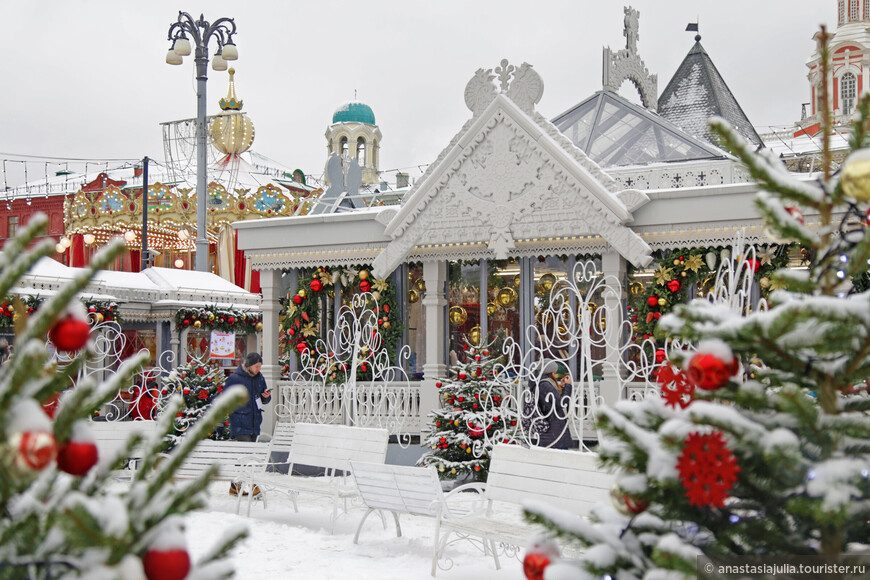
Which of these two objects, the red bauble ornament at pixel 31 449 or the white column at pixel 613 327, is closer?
the red bauble ornament at pixel 31 449

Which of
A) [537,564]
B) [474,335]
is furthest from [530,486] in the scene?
[474,335]

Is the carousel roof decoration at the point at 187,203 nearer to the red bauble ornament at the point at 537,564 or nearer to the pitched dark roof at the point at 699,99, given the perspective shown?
the pitched dark roof at the point at 699,99

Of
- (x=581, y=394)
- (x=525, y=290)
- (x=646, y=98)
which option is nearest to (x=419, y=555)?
(x=581, y=394)

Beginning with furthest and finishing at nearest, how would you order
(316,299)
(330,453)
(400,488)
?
(316,299)
(330,453)
(400,488)

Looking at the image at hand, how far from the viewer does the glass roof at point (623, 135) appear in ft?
43.8

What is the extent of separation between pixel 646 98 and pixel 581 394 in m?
11.4

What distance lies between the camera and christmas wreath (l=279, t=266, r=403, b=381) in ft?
43.6

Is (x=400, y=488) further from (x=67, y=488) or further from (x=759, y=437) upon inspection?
(x=67, y=488)

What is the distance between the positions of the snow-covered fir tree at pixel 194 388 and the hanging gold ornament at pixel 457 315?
324 centimetres

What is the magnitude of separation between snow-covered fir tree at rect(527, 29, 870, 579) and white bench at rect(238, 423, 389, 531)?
613 centimetres

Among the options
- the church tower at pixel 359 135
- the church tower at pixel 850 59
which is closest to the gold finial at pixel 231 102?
the church tower at pixel 359 135

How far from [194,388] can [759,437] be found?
415 inches

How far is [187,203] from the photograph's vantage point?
28641 millimetres

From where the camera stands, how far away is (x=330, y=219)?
12.9m
